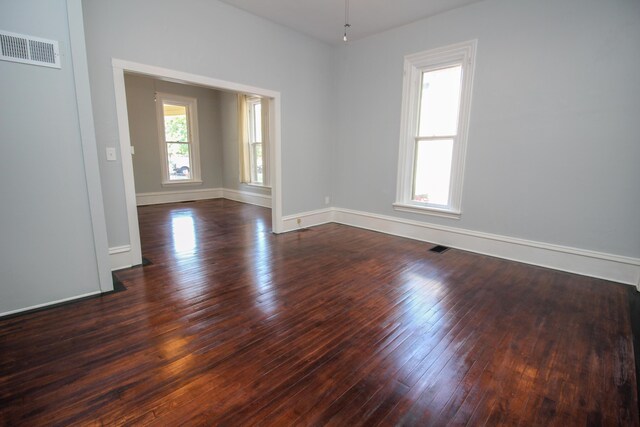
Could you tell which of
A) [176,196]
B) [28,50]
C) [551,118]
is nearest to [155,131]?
[176,196]

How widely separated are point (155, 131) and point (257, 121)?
8.05ft

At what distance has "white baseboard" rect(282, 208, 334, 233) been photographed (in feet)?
16.3

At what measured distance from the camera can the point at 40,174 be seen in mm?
2354

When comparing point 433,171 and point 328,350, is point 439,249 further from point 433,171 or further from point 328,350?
point 328,350

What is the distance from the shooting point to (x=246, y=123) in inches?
287

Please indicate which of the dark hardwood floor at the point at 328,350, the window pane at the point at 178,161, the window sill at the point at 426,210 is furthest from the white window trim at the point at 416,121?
the window pane at the point at 178,161

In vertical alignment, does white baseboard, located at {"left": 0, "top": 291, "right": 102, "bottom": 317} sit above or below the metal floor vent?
below

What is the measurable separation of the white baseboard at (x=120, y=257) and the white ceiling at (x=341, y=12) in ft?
10.4

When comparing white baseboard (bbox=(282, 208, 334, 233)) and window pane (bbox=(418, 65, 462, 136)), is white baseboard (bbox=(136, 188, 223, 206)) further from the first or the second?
window pane (bbox=(418, 65, 462, 136))

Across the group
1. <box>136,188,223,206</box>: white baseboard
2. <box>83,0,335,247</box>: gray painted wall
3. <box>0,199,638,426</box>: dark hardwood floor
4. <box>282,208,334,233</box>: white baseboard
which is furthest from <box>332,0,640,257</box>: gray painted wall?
<box>136,188,223,206</box>: white baseboard

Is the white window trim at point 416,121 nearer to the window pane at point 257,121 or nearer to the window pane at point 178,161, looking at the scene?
the window pane at point 257,121

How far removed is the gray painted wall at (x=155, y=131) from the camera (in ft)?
22.3

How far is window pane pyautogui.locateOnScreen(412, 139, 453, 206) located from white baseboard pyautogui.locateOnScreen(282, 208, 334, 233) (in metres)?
1.67

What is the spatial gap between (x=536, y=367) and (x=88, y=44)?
4475 millimetres
